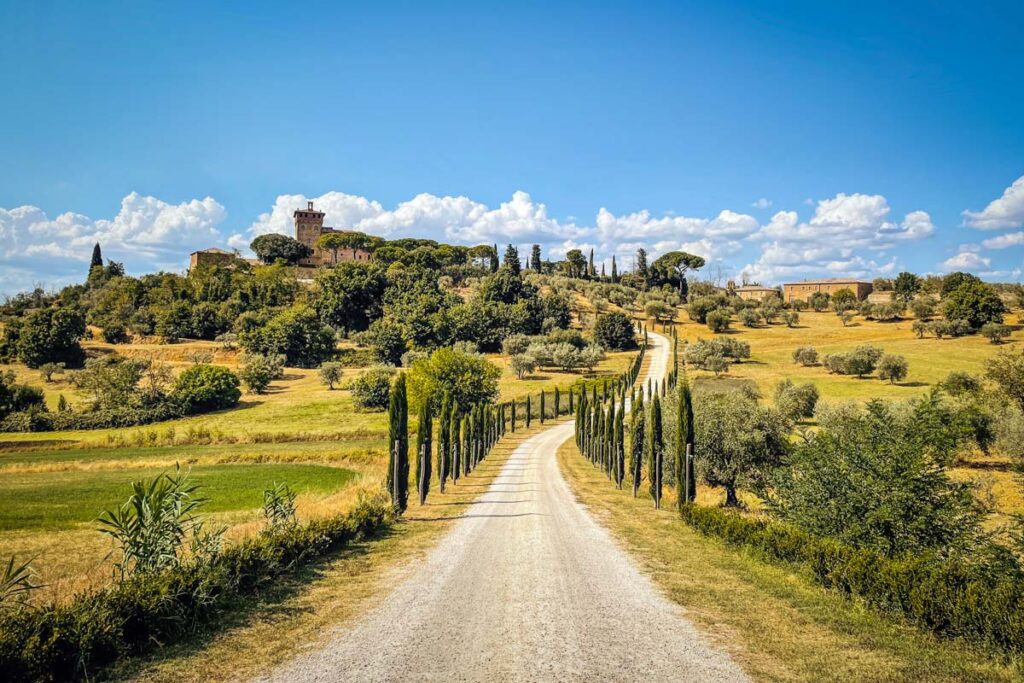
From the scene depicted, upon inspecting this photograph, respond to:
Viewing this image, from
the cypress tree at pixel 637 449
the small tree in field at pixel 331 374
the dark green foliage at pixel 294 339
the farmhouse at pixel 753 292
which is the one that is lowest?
the cypress tree at pixel 637 449

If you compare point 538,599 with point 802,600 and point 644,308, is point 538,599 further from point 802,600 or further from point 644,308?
point 644,308

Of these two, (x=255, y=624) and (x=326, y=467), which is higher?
(x=255, y=624)

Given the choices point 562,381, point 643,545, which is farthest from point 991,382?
point 643,545

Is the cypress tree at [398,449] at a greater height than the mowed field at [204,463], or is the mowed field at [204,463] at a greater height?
the cypress tree at [398,449]

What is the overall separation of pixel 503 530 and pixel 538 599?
6616mm

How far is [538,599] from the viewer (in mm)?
9656

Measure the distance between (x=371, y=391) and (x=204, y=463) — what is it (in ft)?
77.8

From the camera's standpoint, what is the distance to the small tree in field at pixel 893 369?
63406mm

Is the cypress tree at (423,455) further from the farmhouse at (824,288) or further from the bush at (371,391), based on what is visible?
the farmhouse at (824,288)

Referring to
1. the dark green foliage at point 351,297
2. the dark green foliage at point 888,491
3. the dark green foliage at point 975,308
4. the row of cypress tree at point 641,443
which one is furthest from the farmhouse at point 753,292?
the dark green foliage at point 888,491

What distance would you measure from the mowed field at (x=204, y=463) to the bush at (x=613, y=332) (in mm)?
17220

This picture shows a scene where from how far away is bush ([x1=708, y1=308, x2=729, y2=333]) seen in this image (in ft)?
357

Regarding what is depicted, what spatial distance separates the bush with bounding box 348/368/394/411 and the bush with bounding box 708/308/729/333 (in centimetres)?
6708

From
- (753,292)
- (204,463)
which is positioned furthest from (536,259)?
(204,463)
